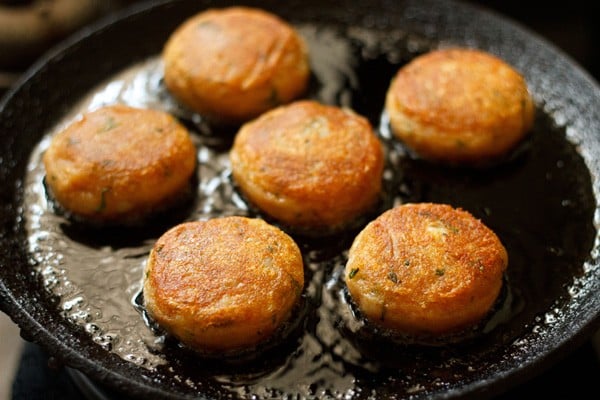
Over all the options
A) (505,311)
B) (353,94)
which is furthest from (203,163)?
(505,311)

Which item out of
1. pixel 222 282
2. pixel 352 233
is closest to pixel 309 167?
pixel 352 233

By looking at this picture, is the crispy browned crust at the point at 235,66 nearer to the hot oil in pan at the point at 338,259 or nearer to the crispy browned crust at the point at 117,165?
the hot oil in pan at the point at 338,259

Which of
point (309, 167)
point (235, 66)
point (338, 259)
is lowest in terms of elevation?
point (338, 259)

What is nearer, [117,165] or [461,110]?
[117,165]

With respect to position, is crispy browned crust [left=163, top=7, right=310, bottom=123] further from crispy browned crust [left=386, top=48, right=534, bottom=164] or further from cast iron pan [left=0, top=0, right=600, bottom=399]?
crispy browned crust [left=386, top=48, right=534, bottom=164]

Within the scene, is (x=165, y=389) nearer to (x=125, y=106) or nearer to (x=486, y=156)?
(x=125, y=106)

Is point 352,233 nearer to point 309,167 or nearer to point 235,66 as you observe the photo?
point 309,167

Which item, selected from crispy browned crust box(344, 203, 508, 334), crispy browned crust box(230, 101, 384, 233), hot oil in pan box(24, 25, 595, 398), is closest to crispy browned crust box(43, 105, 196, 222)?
hot oil in pan box(24, 25, 595, 398)
